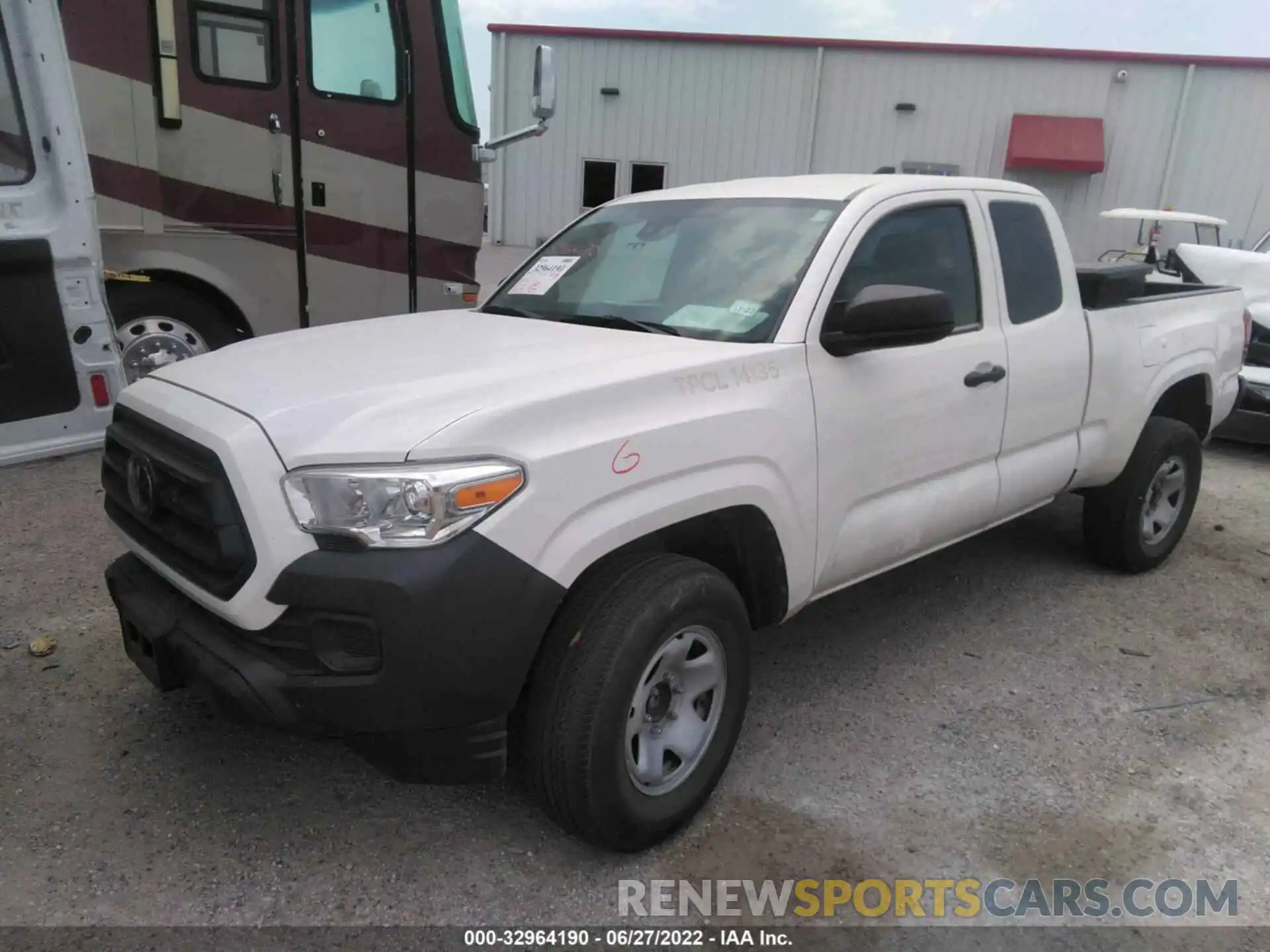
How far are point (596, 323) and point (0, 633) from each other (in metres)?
2.57

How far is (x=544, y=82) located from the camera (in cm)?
623

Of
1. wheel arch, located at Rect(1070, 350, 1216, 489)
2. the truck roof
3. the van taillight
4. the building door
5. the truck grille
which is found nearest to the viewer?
the truck grille

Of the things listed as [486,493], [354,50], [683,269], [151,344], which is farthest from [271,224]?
[486,493]

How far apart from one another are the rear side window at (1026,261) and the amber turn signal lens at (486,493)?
2432 mm

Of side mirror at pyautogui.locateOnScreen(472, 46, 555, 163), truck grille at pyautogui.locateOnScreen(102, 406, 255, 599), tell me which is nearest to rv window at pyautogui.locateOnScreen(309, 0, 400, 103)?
side mirror at pyautogui.locateOnScreen(472, 46, 555, 163)

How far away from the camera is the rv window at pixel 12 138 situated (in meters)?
4.62

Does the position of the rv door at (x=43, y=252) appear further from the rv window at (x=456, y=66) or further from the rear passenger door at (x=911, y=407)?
the rear passenger door at (x=911, y=407)

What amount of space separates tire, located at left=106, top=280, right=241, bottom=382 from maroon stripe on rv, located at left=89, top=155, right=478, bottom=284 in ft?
1.61

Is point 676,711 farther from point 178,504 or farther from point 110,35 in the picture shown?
point 110,35

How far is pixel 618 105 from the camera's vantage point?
19406mm

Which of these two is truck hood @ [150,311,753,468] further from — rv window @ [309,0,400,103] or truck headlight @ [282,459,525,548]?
rv window @ [309,0,400,103]

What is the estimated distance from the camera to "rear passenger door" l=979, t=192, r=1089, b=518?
150 inches

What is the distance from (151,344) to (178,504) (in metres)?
4.13

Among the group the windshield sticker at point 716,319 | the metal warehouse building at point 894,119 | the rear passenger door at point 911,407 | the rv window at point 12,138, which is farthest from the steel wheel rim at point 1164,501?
the metal warehouse building at point 894,119
